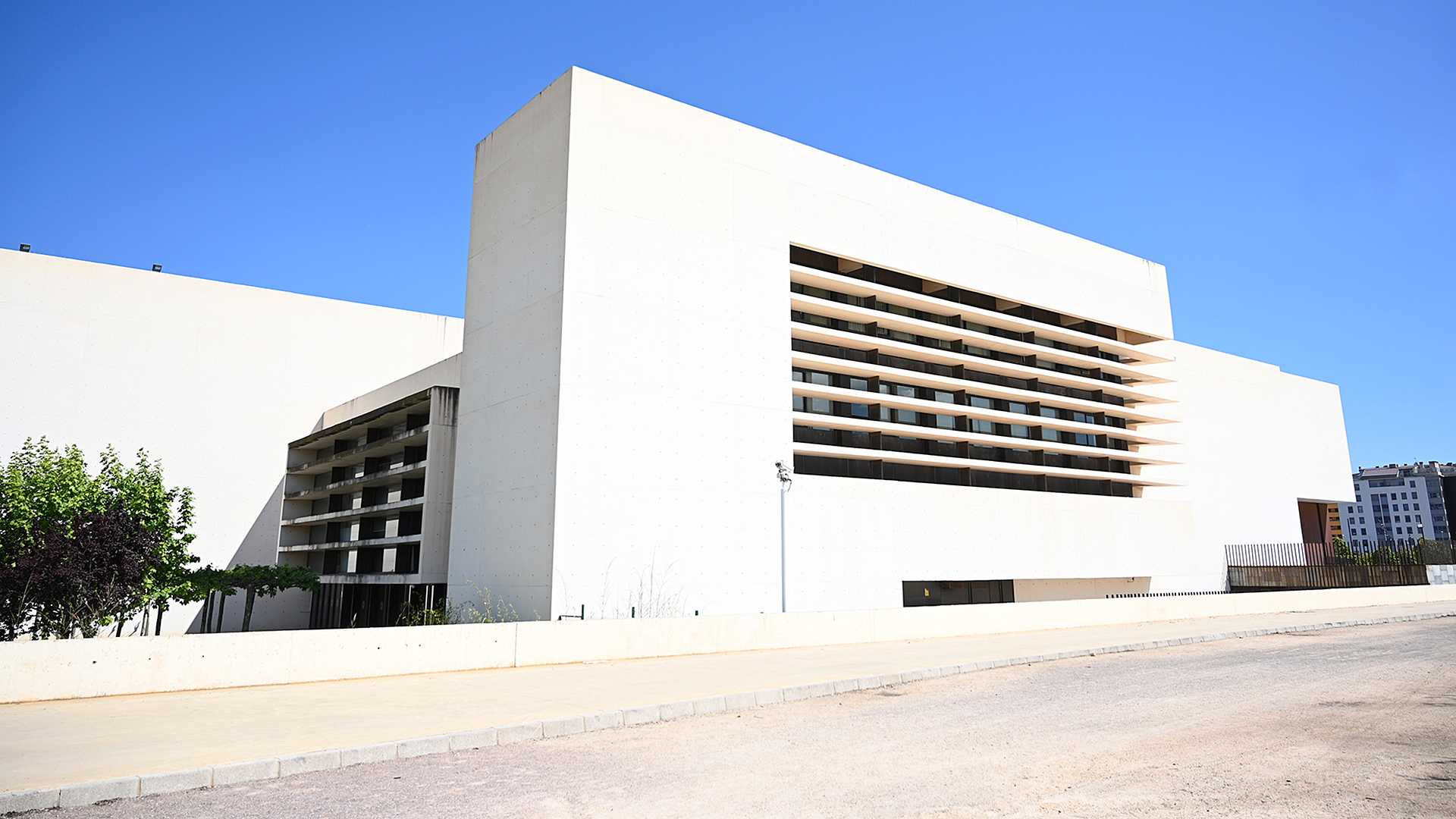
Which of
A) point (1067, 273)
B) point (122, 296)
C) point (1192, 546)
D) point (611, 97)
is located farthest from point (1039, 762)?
point (122, 296)

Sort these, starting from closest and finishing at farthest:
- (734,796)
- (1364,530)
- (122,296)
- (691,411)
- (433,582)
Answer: (734,796)
(691,411)
(433,582)
(122,296)
(1364,530)

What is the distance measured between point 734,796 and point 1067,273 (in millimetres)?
34503

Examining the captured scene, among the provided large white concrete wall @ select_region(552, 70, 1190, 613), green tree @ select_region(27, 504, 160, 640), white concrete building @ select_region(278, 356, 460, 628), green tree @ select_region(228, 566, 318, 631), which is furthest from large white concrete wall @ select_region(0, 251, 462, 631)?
large white concrete wall @ select_region(552, 70, 1190, 613)

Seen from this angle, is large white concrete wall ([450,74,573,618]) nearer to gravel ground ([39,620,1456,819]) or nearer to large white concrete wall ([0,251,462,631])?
gravel ground ([39,620,1456,819])

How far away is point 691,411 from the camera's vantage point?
25.0 m

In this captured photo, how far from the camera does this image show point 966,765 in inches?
309

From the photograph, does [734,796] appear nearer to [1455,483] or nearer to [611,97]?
[611,97]

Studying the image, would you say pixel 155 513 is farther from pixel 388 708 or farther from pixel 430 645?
pixel 388 708

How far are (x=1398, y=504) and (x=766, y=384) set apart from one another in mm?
184517

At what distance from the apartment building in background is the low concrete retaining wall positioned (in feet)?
576

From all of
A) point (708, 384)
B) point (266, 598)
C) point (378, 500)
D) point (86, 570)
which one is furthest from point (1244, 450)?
point (86, 570)

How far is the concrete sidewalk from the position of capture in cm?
844

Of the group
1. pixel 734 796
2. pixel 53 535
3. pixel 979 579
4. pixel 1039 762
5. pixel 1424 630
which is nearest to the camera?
pixel 734 796

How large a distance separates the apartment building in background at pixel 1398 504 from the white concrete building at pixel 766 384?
159 metres
